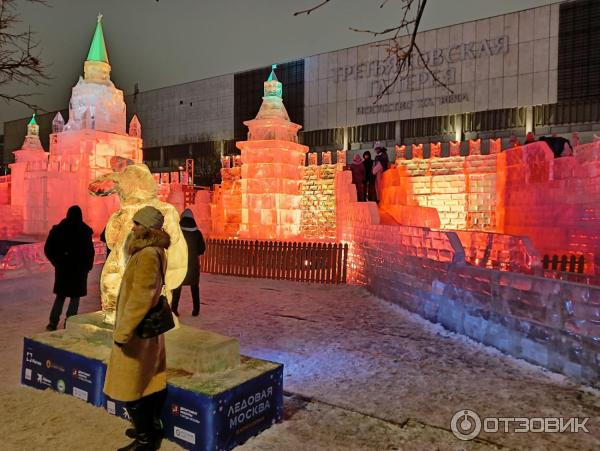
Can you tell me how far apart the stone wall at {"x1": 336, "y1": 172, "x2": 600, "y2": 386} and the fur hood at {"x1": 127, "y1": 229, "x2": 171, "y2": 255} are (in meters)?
4.20

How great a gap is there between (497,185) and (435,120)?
12.0 metres

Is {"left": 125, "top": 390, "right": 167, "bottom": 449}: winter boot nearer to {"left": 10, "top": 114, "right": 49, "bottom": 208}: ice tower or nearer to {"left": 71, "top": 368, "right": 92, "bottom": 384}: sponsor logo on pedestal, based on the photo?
{"left": 71, "top": 368, "right": 92, "bottom": 384}: sponsor logo on pedestal

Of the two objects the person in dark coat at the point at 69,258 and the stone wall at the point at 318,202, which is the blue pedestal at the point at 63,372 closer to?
the person in dark coat at the point at 69,258

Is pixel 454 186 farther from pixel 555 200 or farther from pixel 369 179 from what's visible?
pixel 555 200

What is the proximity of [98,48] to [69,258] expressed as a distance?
64.2 feet

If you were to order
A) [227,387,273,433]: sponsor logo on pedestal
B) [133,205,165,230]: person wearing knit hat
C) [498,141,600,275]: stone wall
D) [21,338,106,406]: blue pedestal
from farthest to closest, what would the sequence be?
1. [498,141,600,275]: stone wall
2. [21,338,106,406]: blue pedestal
3. [227,387,273,433]: sponsor logo on pedestal
4. [133,205,165,230]: person wearing knit hat

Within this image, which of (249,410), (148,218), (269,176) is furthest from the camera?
(269,176)

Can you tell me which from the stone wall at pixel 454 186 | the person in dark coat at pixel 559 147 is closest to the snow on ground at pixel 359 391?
the person in dark coat at pixel 559 147

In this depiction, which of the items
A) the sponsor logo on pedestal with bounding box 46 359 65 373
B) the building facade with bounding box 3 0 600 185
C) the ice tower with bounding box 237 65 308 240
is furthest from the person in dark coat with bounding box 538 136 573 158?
the sponsor logo on pedestal with bounding box 46 359 65 373

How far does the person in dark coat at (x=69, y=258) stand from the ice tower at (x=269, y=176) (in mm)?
10954

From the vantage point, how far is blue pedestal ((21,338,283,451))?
3.44 metres

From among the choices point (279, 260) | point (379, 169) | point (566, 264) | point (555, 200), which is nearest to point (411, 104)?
point (379, 169)

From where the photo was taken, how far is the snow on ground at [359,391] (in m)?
3.75

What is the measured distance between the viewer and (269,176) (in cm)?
1822
